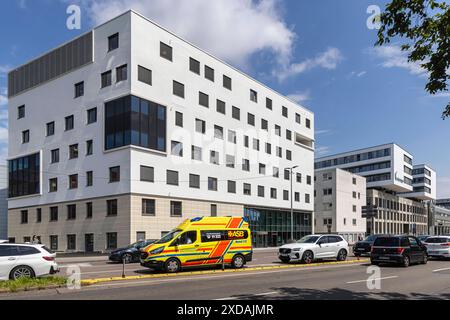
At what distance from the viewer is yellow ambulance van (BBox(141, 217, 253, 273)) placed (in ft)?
59.8

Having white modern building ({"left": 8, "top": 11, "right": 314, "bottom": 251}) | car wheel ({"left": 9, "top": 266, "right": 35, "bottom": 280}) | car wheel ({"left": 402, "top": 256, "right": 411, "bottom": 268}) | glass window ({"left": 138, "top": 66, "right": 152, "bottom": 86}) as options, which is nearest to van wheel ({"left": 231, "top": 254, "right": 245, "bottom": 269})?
car wheel ({"left": 402, "top": 256, "right": 411, "bottom": 268})

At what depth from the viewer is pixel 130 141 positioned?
3841cm

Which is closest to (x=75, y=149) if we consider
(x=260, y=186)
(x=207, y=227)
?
(x=260, y=186)

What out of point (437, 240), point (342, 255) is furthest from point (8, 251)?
point (437, 240)

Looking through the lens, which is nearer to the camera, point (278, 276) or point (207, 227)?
point (278, 276)

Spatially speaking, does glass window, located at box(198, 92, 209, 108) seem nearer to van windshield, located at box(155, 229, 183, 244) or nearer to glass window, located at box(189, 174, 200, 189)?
glass window, located at box(189, 174, 200, 189)

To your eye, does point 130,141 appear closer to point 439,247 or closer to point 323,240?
point 323,240

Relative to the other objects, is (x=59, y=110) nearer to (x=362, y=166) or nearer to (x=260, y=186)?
(x=260, y=186)

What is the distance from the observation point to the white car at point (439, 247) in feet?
87.7

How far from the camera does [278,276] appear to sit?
1692 cm

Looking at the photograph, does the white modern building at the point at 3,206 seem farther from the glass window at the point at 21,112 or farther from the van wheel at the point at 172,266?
the van wheel at the point at 172,266

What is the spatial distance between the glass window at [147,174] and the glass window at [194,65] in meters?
12.9

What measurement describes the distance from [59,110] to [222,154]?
18688 mm

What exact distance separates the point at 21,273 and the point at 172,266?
238 inches
